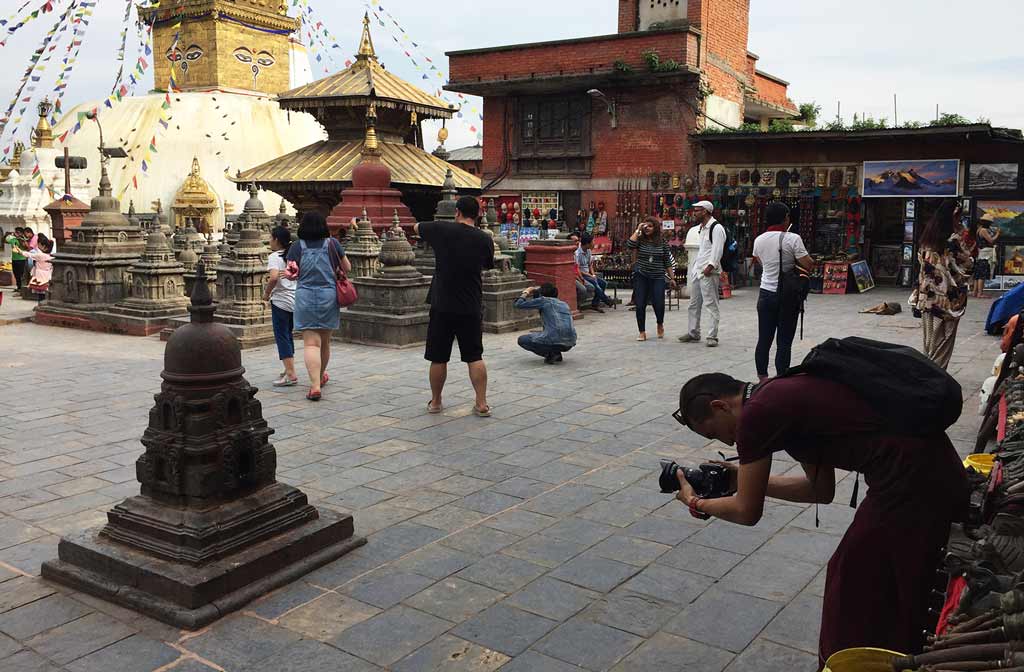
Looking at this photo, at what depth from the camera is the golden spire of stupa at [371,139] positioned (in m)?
19.0

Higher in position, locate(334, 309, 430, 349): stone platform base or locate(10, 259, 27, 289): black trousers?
locate(10, 259, 27, 289): black trousers

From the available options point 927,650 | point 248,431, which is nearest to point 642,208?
point 248,431

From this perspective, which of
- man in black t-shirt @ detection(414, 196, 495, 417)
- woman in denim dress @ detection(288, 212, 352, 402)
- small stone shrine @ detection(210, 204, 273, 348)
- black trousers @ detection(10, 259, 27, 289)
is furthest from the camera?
black trousers @ detection(10, 259, 27, 289)

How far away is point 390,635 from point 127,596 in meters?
1.27

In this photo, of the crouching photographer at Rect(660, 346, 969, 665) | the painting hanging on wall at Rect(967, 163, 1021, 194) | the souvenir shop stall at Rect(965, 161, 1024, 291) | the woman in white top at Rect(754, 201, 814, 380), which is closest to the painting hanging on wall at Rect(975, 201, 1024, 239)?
the souvenir shop stall at Rect(965, 161, 1024, 291)

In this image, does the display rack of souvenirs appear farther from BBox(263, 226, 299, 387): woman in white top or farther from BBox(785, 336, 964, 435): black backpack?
BBox(785, 336, 964, 435): black backpack

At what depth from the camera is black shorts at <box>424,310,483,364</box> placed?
23.3 ft

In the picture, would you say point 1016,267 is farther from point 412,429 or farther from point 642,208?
point 412,429

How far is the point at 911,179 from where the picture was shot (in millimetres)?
17953

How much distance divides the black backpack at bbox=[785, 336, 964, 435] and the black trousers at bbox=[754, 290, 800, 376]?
6.06m

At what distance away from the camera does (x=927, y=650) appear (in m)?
2.42

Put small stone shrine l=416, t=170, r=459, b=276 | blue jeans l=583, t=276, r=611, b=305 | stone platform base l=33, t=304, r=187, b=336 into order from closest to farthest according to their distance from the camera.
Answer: stone platform base l=33, t=304, r=187, b=336, small stone shrine l=416, t=170, r=459, b=276, blue jeans l=583, t=276, r=611, b=305

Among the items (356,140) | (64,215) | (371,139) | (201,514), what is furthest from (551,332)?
(356,140)

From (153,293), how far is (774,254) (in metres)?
9.01
